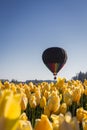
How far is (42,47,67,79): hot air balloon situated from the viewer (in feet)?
96.7

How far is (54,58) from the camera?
30484 millimetres

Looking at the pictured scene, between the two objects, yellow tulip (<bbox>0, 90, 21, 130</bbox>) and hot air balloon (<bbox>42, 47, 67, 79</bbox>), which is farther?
hot air balloon (<bbox>42, 47, 67, 79</bbox>)

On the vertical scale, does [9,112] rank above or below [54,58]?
below

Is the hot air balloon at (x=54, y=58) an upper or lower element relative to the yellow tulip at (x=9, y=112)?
upper

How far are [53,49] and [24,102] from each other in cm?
2809

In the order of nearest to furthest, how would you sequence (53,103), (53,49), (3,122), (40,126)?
1. (3,122)
2. (40,126)
3. (53,103)
4. (53,49)

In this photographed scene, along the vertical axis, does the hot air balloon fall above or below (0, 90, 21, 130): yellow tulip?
above

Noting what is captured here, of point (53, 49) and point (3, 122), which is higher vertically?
point (53, 49)

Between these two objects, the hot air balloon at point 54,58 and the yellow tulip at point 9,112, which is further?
the hot air balloon at point 54,58

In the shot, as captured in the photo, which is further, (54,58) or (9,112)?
(54,58)

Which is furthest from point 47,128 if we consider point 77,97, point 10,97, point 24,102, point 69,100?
point 77,97

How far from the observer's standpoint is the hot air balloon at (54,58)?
1161 inches

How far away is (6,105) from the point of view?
0.64 m

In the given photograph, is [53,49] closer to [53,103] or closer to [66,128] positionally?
[53,103]
